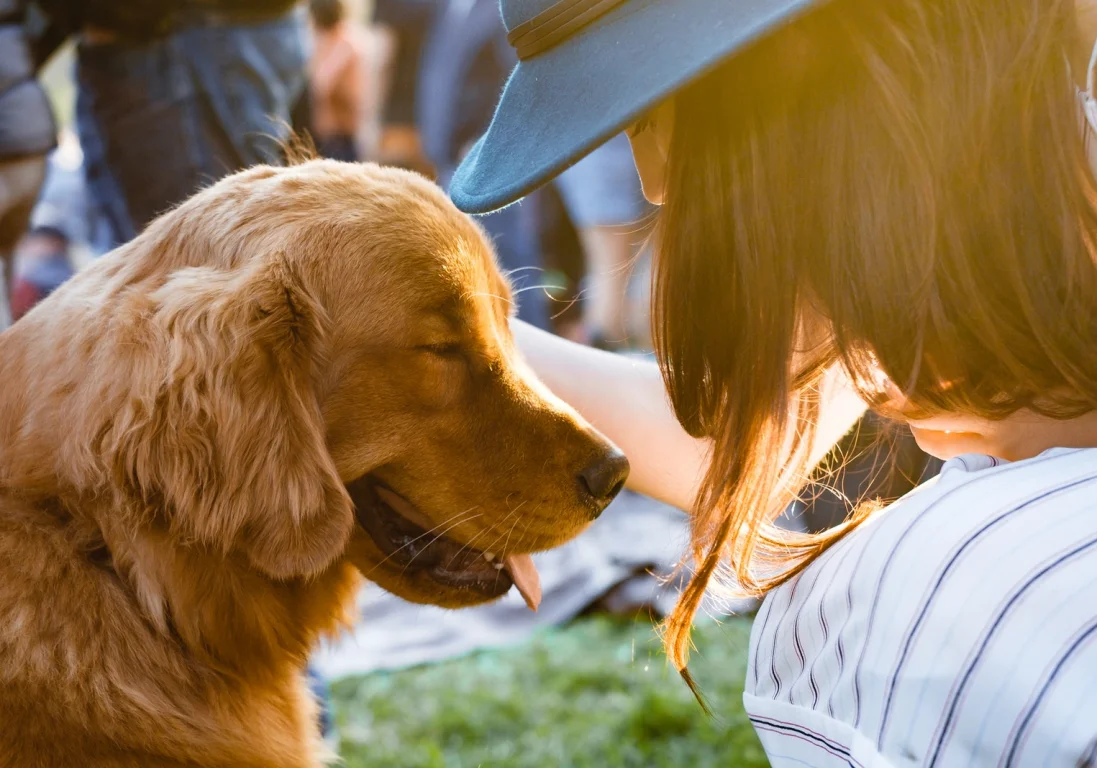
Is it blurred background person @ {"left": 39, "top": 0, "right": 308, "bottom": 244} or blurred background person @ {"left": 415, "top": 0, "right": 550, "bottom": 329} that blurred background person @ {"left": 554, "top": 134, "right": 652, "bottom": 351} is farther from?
blurred background person @ {"left": 39, "top": 0, "right": 308, "bottom": 244}

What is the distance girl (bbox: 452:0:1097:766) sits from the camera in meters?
1.13

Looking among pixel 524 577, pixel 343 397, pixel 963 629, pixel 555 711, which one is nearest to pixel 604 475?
pixel 524 577

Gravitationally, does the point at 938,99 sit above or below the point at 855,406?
above

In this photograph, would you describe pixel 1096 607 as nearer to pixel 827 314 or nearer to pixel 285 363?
pixel 827 314

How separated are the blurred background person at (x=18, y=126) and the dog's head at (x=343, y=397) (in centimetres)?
150

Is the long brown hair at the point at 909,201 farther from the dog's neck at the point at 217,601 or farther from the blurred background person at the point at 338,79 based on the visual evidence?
the blurred background person at the point at 338,79

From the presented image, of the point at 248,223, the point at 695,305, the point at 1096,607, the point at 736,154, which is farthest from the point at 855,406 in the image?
the point at 248,223

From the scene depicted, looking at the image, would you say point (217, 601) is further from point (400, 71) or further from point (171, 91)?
point (400, 71)

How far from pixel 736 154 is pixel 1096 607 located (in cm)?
71

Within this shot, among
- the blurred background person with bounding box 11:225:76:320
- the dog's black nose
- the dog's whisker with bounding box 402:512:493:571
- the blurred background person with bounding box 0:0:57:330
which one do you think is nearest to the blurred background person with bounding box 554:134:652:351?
the blurred background person with bounding box 11:225:76:320

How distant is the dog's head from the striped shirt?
0.88 meters

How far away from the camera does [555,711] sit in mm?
3482

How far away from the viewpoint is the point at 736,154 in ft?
4.52

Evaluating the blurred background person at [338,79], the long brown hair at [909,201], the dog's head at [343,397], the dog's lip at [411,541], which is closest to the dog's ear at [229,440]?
the dog's head at [343,397]
